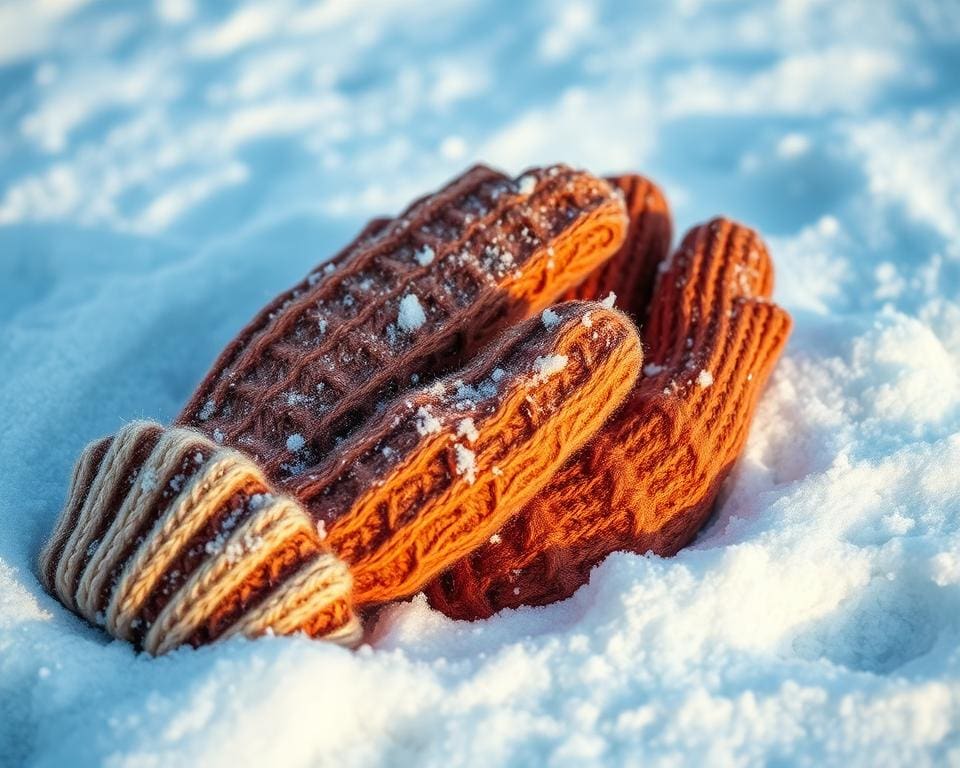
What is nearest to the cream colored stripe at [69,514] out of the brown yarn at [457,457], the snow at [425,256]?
the brown yarn at [457,457]

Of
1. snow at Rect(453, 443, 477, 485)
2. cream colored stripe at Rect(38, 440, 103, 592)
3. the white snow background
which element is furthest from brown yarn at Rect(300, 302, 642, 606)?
cream colored stripe at Rect(38, 440, 103, 592)

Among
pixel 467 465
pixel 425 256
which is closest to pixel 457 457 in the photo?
pixel 467 465

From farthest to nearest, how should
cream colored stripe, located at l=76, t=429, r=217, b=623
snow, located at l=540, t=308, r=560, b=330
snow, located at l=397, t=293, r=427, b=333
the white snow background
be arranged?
snow, located at l=397, t=293, r=427, b=333 < snow, located at l=540, t=308, r=560, b=330 < cream colored stripe, located at l=76, t=429, r=217, b=623 < the white snow background

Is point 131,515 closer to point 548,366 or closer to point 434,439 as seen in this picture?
point 434,439

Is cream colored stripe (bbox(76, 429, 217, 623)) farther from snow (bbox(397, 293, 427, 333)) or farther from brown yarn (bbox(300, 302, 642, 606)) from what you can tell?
snow (bbox(397, 293, 427, 333))

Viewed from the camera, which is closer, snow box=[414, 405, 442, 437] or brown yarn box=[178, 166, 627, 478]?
snow box=[414, 405, 442, 437]

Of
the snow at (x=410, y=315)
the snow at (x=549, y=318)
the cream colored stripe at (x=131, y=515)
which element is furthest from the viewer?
the snow at (x=410, y=315)

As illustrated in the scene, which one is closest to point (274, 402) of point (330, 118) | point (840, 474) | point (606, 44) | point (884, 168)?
point (840, 474)

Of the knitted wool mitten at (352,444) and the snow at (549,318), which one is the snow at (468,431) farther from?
the snow at (549,318)
